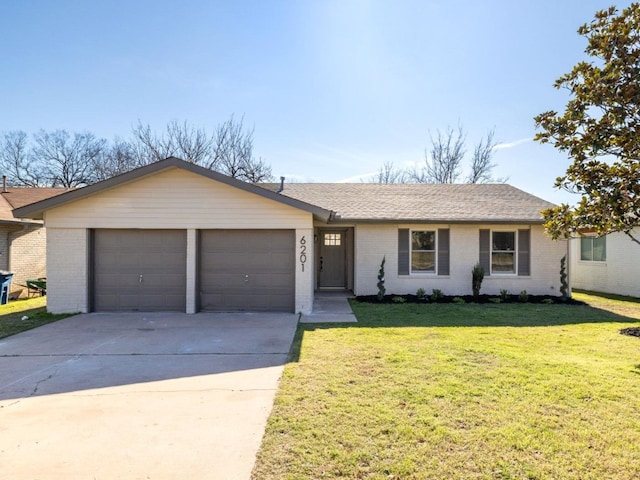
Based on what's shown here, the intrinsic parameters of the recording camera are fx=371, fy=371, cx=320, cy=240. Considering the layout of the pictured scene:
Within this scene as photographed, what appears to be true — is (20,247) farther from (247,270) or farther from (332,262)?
(332,262)

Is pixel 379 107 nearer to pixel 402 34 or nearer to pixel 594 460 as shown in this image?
pixel 402 34

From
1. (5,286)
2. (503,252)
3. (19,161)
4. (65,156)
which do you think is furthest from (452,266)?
(19,161)

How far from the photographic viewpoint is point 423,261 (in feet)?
40.8

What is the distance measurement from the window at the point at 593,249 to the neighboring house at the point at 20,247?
828 inches

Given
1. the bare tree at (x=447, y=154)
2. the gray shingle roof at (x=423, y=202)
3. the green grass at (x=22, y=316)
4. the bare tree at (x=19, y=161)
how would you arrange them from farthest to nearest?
the bare tree at (x=19, y=161), the bare tree at (x=447, y=154), the gray shingle roof at (x=423, y=202), the green grass at (x=22, y=316)

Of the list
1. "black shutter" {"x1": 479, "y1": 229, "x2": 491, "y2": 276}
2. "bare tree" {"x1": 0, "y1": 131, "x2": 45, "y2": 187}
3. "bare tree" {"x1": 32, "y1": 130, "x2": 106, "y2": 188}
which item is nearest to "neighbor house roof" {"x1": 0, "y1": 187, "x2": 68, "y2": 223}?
"black shutter" {"x1": 479, "y1": 229, "x2": 491, "y2": 276}

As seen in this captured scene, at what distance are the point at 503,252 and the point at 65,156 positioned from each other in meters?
38.8

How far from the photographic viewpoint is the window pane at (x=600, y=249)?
14828mm

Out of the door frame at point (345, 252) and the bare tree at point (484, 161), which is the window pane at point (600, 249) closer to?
the door frame at point (345, 252)

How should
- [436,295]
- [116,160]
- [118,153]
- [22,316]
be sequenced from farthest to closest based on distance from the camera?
[116,160] < [118,153] < [436,295] < [22,316]

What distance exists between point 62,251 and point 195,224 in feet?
11.3

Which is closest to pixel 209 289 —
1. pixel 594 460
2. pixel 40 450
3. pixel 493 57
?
pixel 40 450

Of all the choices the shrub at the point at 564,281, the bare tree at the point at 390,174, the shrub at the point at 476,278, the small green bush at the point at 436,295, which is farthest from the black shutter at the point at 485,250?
the bare tree at the point at 390,174

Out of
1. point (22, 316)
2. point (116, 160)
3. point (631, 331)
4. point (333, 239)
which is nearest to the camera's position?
point (631, 331)
